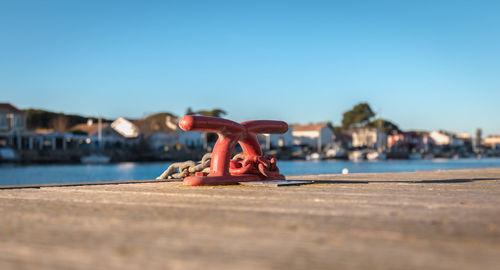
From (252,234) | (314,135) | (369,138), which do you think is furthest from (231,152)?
(369,138)

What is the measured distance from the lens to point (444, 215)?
5828 mm

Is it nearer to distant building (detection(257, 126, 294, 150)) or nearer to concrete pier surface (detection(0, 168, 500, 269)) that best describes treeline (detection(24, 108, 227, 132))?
distant building (detection(257, 126, 294, 150))

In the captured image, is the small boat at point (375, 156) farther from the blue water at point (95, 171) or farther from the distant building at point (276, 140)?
the blue water at point (95, 171)

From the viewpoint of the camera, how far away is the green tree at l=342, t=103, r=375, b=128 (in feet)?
542

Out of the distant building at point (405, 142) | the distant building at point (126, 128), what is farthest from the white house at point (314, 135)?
the distant building at point (126, 128)

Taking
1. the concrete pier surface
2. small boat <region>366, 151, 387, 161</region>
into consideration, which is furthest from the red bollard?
small boat <region>366, 151, 387, 161</region>

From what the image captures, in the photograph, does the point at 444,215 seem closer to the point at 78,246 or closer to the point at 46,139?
the point at 78,246

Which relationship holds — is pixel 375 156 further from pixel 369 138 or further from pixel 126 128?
pixel 126 128

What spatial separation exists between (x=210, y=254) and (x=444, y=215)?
3065mm

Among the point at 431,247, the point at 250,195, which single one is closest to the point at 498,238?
the point at 431,247

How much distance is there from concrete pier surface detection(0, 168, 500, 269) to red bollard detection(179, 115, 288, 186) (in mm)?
3477

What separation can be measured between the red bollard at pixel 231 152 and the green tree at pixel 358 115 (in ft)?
512

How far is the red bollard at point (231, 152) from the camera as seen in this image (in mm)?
10945

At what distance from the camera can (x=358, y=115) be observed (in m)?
166
